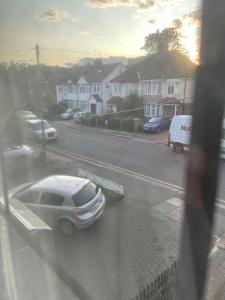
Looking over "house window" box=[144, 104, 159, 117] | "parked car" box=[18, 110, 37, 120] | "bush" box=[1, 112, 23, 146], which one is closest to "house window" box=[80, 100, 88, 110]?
"house window" box=[144, 104, 159, 117]

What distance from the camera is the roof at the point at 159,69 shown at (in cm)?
2882

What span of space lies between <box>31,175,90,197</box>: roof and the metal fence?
11.3ft

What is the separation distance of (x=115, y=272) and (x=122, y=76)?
105 ft

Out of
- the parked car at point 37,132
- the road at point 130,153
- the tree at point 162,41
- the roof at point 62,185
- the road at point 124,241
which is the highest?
the tree at point 162,41

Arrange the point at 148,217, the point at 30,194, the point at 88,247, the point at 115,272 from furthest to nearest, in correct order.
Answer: the point at 148,217 → the point at 30,194 → the point at 88,247 → the point at 115,272

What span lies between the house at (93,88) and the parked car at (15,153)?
24141 mm

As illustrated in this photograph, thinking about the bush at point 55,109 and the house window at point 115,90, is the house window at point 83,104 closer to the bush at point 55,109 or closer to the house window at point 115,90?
the bush at point 55,109

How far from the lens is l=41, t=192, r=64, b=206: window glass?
708 centimetres

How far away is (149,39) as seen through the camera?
47.6m

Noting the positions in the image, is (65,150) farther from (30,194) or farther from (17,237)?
(17,237)

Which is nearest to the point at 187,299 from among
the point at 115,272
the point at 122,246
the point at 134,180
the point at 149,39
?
the point at 115,272

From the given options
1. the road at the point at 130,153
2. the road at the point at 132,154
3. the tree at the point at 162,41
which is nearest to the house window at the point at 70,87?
the tree at the point at 162,41

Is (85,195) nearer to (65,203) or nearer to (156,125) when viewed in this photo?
(65,203)

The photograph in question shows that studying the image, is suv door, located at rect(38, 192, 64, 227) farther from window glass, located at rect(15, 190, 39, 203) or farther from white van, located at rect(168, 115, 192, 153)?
white van, located at rect(168, 115, 192, 153)
